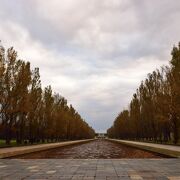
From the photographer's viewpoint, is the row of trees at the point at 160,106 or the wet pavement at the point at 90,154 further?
the row of trees at the point at 160,106

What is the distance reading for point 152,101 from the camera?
1951 inches

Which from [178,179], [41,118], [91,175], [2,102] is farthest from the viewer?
[41,118]

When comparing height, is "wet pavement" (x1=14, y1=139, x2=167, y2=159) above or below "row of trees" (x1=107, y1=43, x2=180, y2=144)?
below

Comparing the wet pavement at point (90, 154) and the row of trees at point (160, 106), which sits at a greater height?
the row of trees at point (160, 106)

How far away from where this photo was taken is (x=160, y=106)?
125ft

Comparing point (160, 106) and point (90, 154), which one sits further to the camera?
point (160, 106)

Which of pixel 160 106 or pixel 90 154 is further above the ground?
pixel 160 106

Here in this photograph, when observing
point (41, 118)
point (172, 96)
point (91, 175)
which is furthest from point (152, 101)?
point (91, 175)

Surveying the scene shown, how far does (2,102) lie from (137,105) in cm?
3786

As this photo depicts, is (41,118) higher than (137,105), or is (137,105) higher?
(137,105)

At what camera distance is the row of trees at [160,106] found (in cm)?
3506

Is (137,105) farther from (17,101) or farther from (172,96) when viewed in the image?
(17,101)

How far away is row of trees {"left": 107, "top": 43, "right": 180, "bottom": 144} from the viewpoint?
3506 centimetres

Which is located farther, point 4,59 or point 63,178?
point 4,59
